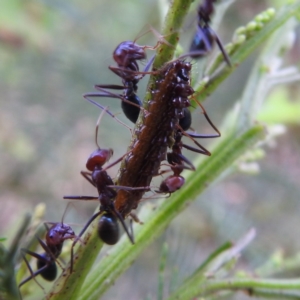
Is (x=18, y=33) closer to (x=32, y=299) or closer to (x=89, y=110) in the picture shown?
(x=89, y=110)

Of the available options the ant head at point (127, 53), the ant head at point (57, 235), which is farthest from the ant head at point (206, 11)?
the ant head at point (57, 235)

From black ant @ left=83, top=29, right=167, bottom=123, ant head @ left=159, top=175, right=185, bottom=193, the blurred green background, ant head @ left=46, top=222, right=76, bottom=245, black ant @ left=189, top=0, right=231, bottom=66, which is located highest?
black ant @ left=83, top=29, right=167, bottom=123

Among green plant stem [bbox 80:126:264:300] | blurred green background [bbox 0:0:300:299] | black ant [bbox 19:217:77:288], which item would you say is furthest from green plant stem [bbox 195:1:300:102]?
blurred green background [bbox 0:0:300:299]

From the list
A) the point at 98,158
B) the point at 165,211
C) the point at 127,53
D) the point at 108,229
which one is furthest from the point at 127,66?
the point at 108,229

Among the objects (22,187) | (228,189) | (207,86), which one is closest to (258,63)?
(207,86)

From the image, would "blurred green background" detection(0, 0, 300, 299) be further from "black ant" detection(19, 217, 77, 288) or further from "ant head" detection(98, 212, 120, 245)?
"ant head" detection(98, 212, 120, 245)

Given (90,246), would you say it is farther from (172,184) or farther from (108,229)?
(172,184)
